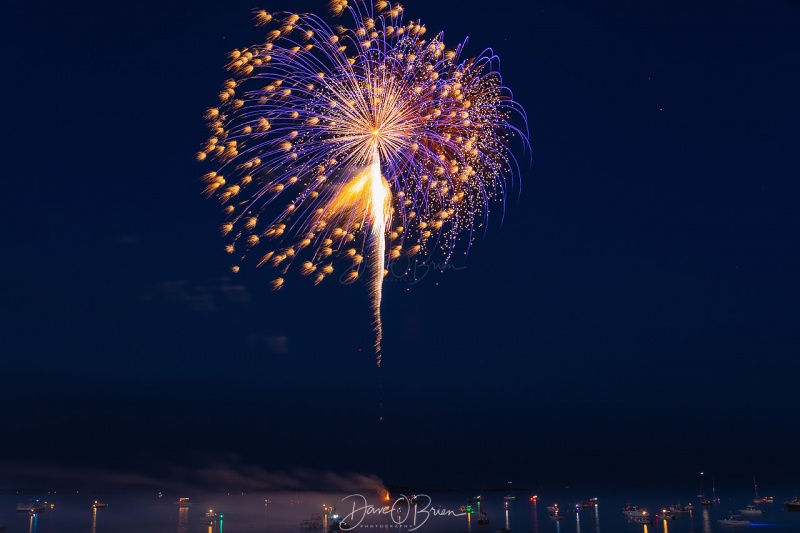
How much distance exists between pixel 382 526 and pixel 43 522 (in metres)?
50.2

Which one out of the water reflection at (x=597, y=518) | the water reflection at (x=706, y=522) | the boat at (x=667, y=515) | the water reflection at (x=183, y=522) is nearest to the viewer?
the water reflection at (x=706, y=522)

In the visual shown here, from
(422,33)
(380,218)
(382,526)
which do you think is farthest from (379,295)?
(382,526)

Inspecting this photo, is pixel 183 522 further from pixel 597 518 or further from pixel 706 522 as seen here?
pixel 706 522

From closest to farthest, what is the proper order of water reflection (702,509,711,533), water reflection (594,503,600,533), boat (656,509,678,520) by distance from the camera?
water reflection (702,509,711,533) → water reflection (594,503,600,533) → boat (656,509,678,520)

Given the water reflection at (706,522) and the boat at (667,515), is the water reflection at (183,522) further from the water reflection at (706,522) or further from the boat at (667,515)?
the boat at (667,515)

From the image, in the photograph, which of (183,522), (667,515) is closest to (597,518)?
(667,515)

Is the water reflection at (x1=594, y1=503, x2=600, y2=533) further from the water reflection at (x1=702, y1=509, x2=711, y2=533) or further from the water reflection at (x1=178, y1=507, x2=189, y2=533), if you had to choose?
the water reflection at (x1=178, y1=507, x2=189, y2=533)

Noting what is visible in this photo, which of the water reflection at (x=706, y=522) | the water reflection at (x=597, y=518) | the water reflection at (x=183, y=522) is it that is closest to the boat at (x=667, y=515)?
the water reflection at (x=706, y=522)

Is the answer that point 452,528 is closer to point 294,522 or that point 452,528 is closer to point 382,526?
point 382,526

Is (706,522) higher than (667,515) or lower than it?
lower

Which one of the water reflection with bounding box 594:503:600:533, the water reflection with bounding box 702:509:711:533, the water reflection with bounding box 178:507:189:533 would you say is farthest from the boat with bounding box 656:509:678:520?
the water reflection with bounding box 178:507:189:533

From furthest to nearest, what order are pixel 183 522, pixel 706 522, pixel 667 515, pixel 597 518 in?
1. pixel 597 518
2. pixel 667 515
3. pixel 183 522
4. pixel 706 522

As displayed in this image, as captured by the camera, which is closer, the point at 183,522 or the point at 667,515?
the point at 183,522

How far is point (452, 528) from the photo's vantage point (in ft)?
247
